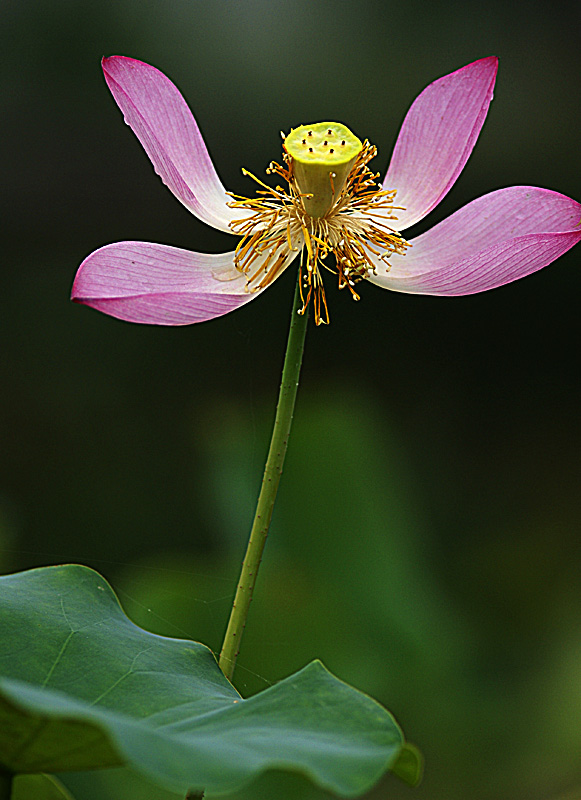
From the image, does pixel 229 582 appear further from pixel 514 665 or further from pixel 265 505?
pixel 265 505

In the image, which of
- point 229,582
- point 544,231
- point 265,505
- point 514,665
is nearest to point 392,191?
point 544,231

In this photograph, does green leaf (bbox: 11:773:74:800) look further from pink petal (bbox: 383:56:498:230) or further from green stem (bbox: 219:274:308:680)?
pink petal (bbox: 383:56:498:230)

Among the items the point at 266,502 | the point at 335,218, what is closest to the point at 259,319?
the point at 335,218

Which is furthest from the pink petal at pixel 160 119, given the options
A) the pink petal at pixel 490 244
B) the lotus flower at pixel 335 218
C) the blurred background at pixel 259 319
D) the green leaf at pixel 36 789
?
the blurred background at pixel 259 319

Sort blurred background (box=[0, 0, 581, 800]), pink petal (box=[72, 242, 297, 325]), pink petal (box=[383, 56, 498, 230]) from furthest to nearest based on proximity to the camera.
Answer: blurred background (box=[0, 0, 581, 800])
pink petal (box=[383, 56, 498, 230])
pink petal (box=[72, 242, 297, 325])

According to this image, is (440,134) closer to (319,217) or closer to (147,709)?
(319,217)

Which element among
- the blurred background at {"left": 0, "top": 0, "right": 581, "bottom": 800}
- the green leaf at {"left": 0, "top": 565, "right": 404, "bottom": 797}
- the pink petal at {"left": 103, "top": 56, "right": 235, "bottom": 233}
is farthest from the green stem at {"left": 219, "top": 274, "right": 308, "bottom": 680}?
the blurred background at {"left": 0, "top": 0, "right": 581, "bottom": 800}
